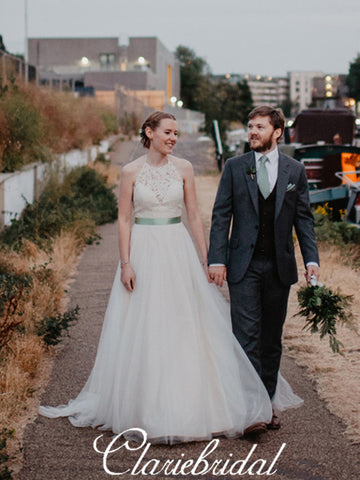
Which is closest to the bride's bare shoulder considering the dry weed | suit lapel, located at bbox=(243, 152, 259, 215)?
suit lapel, located at bbox=(243, 152, 259, 215)

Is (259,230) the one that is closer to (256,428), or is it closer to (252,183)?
(252,183)

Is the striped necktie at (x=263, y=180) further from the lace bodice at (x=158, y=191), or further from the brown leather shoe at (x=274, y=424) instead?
the brown leather shoe at (x=274, y=424)

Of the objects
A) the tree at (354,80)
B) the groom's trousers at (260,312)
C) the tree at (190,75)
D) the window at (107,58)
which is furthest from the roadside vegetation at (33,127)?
the tree at (190,75)

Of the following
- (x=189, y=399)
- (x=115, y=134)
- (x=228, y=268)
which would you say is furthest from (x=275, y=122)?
(x=115, y=134)

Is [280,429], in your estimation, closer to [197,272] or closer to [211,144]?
[197,272]

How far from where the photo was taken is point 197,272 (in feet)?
16.1

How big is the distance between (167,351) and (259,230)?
0.94 meters

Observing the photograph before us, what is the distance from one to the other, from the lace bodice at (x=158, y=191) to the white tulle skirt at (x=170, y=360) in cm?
11

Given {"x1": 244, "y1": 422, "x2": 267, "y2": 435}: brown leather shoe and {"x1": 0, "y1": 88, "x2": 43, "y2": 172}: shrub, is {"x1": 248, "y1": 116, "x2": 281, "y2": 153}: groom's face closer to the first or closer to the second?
{"x1": 244, "y1": 422, "x2": 267, "y2": 435}: brown leather shoe

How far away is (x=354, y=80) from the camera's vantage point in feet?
327

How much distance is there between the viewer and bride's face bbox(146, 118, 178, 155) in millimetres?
4812

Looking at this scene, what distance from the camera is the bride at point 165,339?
15.1 feet

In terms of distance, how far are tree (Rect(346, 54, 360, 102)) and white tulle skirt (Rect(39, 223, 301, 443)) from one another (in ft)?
319

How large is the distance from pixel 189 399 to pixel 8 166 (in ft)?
29.2
